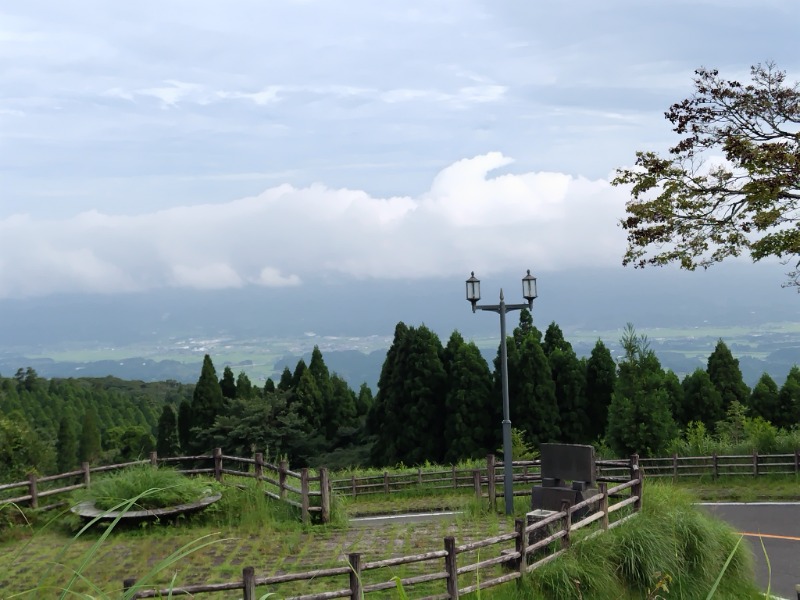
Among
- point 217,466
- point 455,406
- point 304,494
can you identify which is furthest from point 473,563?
point 455,406

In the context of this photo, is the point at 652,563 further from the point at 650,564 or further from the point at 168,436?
the point at 168,436

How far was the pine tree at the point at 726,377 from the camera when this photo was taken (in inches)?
1577

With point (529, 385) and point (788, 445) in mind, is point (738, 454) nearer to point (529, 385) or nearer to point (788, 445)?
point (788, 445)

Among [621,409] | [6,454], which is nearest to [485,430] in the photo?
[621,409]

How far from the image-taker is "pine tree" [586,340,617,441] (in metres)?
42.0

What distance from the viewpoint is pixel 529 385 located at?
41.5 metres

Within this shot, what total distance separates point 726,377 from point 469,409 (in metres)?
12.8

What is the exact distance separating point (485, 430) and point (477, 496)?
79.8 feet

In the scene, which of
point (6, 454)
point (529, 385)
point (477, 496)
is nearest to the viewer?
point (477, 496)

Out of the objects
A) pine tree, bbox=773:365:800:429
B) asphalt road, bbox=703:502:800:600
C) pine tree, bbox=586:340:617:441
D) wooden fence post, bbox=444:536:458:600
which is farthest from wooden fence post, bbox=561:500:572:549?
pine tree, bbox=586:340:617:441

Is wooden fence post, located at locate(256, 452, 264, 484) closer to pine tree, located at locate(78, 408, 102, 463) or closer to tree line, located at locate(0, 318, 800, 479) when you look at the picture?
tree line, located at locate(0, 318, 800, 479)

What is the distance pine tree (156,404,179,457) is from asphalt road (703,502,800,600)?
168 feet

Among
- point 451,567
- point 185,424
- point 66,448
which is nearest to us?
point 451,567

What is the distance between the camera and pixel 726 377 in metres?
40.5
